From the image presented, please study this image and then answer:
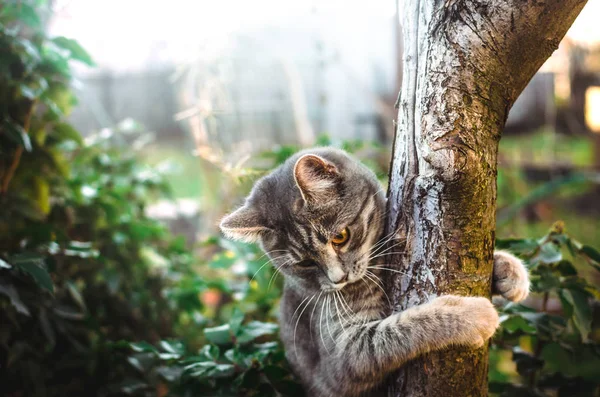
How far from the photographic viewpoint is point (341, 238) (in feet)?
6.29

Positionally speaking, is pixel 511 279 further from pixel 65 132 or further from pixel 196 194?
pixel 196 194

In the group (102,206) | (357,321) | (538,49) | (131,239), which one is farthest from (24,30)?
(538,49)

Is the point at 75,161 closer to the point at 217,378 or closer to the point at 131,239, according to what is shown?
the point at 131,239

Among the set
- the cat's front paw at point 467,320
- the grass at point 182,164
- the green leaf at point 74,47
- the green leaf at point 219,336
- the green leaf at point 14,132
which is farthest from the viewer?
the grass at point 182,164

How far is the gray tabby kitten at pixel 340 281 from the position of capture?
5.14 feet

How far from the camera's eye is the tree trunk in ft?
→ 4.64

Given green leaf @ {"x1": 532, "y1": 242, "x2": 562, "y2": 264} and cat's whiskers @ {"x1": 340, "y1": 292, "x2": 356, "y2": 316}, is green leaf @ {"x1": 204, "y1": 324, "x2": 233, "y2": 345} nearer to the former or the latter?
cat's whiskers @ {"x1": 340, "y1": 292, "x2": 356, "y2": 316}

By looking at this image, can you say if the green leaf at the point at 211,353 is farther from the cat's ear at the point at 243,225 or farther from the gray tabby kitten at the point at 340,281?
the cat's ear at the point at 243,225

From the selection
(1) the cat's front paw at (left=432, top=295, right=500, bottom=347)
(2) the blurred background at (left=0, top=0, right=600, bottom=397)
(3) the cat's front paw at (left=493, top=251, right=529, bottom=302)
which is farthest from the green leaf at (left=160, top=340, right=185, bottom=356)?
(3) the cat's front paw at (left=493, top=251, right=529, bottom=302)

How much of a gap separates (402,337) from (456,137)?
661 millimetres

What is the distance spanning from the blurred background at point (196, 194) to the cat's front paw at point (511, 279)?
0.42ft

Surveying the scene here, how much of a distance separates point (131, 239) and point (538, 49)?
7.83ft

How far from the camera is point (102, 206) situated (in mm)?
2785

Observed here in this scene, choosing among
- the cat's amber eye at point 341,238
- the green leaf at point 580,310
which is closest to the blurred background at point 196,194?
the green leaf at point 580,310
